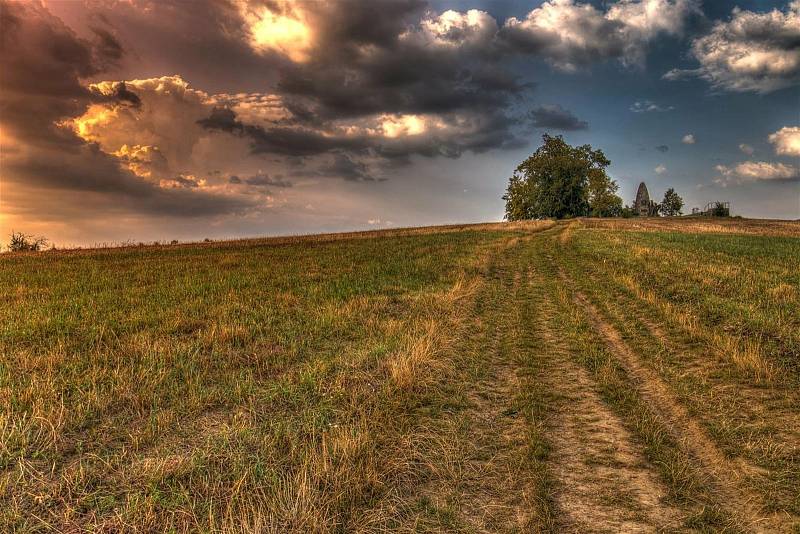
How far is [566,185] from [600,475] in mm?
86972

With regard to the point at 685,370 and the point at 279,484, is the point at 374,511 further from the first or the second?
the point at 685,370

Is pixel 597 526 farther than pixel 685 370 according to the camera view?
No

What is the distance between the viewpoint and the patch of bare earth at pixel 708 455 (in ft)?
14.9

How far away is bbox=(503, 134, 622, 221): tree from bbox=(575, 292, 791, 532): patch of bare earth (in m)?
80.7

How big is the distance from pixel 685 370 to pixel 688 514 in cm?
501

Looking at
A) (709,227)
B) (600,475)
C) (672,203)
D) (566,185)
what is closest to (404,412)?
(600,475)

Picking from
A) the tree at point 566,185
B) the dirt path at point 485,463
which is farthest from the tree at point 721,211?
the dirt path at point 485,463

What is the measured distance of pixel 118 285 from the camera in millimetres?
18031

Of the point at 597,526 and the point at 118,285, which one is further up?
the point at 118,285

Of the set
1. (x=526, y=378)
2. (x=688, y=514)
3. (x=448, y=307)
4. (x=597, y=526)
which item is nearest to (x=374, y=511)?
(x=597, y=526)

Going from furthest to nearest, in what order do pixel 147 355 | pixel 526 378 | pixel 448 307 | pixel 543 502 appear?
pixel 448 307 < pixel 147 355 < pixel 526 378 < pixel 543 502

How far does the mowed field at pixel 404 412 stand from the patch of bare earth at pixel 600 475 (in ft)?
0.09

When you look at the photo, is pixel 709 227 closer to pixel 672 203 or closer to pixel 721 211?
pixel 721 211

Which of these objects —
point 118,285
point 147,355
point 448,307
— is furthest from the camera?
point 118,285
